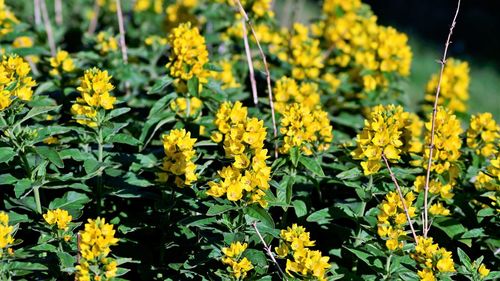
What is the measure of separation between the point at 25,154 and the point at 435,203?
178cm

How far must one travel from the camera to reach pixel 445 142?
316cm

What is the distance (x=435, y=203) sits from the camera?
10.7 feet

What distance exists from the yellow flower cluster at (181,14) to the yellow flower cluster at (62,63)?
5.12 ft

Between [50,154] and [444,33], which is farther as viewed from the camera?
[444,33]

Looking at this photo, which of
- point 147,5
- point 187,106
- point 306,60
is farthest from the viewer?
point 147,5

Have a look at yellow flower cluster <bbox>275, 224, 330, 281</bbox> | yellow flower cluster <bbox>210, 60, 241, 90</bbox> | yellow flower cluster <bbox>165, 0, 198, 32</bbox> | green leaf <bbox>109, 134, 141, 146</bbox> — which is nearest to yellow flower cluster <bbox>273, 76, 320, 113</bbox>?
yellow flower cluster <bbox>210, 60, 241, 90</bbox>

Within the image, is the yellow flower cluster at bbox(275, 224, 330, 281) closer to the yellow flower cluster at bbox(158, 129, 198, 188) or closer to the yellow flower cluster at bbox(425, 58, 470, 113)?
the yellow flower cluster at bbox(158, 129, 198, 188)

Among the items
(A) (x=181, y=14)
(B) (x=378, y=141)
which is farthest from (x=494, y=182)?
(A) (x=181, y=14)

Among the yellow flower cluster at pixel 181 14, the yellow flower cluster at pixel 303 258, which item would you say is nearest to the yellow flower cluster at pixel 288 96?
the yellow flower cluster at pixel 303 258

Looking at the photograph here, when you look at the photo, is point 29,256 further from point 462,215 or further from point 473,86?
point 473,86

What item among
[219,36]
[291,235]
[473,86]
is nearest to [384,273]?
[291,235]

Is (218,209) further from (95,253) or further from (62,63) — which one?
(62,63)

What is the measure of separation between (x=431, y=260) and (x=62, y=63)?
7.06ft

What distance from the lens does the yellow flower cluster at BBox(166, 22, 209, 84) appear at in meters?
3.33
